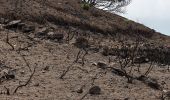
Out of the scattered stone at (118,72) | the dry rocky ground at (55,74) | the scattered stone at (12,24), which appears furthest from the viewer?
the scattered stone at (12,24)

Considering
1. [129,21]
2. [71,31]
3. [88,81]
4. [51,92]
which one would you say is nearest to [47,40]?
[71,31]

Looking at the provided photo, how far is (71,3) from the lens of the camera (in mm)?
17766

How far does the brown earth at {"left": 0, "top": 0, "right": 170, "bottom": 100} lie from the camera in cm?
802

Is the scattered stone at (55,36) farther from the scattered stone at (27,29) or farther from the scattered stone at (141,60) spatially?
the scattered stone at (141,60)

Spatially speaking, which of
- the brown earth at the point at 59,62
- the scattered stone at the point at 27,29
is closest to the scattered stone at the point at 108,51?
the brown earth at the point at 59,62

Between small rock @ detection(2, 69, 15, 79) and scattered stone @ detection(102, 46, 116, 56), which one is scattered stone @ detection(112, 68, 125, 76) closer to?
scattered stone @ detection(102, 46, 116, 56)

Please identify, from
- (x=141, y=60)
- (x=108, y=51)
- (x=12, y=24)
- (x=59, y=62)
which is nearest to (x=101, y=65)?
(x=59, y=62)

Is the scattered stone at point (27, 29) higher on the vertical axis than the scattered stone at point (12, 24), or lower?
lower

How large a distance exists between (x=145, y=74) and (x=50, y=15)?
16.5 ft

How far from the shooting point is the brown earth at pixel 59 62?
8.02 m

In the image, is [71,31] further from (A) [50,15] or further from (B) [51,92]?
(B) [51,92]

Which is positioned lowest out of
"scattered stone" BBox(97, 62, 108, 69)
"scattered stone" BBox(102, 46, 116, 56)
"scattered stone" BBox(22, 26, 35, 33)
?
"scattered stone" BBox(102, 46, 116, 56)

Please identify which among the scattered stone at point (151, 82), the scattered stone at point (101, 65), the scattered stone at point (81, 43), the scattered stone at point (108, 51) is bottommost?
the scattered stone at point (151, 82)

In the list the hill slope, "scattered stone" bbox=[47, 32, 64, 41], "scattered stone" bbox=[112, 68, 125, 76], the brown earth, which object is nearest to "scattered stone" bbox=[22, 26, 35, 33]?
the brown earth
